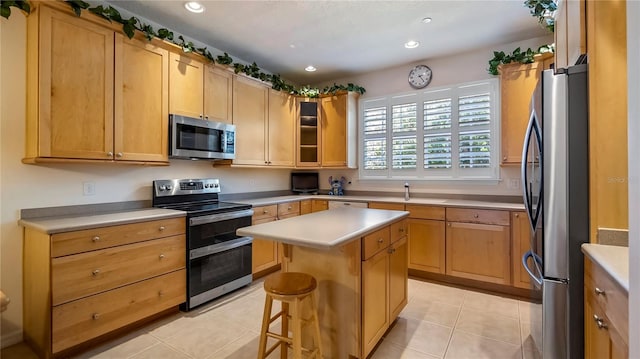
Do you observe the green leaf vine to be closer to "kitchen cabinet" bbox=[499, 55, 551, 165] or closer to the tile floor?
"kitchen cabinet" bbox=[499, 55, 551, 165]

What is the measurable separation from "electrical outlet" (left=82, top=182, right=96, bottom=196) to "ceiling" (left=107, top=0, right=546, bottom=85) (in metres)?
1.62

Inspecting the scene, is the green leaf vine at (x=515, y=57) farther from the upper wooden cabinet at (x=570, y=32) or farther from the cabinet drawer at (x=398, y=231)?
the cabinet drawer at (x=398, y=231)

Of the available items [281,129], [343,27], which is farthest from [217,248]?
[343,27]

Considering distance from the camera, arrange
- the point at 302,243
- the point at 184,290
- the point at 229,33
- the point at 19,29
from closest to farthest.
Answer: the point at 302,243
the point at 19,29
the point at 184,290
the point at 229,33

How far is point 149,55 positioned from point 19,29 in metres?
0.82

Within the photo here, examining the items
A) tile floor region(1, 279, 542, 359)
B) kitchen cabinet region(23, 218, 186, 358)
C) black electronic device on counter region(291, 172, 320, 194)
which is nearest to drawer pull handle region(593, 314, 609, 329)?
tile floor region(1, 279, 542, 359)

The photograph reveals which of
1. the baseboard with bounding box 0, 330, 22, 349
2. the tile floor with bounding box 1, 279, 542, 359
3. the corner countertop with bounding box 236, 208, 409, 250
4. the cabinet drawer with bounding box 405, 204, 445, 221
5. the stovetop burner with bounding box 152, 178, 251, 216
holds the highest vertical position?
the stovetop burner with bounding box 152, 178, 251, 216

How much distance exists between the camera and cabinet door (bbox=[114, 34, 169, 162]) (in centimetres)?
242

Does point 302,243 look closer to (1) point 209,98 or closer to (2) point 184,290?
(2) point 184,290

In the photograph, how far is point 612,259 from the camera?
1156 millimetres

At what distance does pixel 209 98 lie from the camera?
3125mm

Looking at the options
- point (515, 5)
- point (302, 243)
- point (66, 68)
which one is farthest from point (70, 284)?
point (515, 5)

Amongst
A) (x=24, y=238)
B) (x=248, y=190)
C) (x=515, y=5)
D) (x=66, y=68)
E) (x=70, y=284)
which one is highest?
(x=515, y=5)

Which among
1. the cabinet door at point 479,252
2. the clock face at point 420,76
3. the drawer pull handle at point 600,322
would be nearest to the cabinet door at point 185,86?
the clock face at point 420,76
